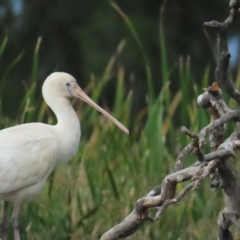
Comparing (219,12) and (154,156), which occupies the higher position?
(219,12)

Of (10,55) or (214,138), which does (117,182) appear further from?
(10,55)

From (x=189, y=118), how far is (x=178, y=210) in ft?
3.13

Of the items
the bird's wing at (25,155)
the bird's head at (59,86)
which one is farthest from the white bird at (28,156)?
the bird's head at (59,86)

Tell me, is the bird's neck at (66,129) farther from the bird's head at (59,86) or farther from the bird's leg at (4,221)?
the bird's leg at (4,221)

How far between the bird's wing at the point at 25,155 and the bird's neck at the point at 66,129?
0.07 m

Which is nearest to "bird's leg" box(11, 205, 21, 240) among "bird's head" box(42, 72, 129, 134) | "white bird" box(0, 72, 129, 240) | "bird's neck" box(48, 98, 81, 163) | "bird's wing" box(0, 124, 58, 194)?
"white bird" box(0, 72, 129, 240)

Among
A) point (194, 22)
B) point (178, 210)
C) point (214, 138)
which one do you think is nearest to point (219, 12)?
point (194, 22)

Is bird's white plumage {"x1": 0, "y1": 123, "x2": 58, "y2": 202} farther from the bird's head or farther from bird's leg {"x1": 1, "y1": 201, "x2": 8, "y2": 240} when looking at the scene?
the bird's head

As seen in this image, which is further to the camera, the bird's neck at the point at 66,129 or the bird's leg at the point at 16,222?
the bird's neck at the point at 66,129

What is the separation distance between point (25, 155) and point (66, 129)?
0.85ft

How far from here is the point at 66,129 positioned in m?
4.74

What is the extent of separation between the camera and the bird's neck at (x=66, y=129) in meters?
4.69

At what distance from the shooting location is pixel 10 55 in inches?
450

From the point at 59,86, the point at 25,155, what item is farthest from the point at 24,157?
the point at 59,86
